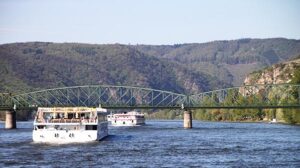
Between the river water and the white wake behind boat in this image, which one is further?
the white wake behind boat

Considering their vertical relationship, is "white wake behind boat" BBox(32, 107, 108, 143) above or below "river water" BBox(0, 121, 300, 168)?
above

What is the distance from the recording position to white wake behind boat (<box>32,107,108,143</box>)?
125 m

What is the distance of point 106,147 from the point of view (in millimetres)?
115812

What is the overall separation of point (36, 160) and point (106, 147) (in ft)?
79.4

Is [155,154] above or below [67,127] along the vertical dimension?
below

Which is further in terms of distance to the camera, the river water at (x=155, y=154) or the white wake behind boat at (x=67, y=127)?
the white wake behind boat at (x=67, y=127)

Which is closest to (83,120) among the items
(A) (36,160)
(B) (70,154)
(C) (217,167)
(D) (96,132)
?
(D) (96,132)

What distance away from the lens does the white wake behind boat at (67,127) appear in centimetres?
12538

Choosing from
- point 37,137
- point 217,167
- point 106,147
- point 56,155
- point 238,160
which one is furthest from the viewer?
point 37,137

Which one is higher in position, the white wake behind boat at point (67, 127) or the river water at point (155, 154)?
the white wake behind boat at point (67, 127)

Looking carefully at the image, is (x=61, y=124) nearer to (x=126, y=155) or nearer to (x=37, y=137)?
(x=37, y=137)

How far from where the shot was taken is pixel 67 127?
12875cm

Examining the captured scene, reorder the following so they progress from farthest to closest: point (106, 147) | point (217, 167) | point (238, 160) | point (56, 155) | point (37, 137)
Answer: point (37, 137) < point (106, 147) < point (56, 155) < point (238, 160) < point (217, 167)

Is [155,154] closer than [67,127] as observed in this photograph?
Yes
